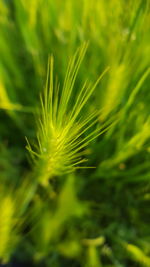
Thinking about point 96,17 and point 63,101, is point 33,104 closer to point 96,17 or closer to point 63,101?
point 96,17

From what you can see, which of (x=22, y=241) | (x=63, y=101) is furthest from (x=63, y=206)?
(x=63, y=101)

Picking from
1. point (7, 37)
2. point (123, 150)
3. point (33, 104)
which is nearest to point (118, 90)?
point (123, 150)

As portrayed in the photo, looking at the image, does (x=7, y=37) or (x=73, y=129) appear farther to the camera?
(x=7, y=37)

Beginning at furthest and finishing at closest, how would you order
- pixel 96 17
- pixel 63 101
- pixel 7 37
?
pixel 7 37, pixel 96 17, pixel 63 101

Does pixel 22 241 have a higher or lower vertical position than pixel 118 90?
lower

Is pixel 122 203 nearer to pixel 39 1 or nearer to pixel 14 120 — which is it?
pixel 14 120

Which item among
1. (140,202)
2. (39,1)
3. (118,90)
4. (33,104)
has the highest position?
(39,1)

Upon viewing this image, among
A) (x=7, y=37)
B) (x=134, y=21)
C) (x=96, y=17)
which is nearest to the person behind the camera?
(x=134, y=21)
